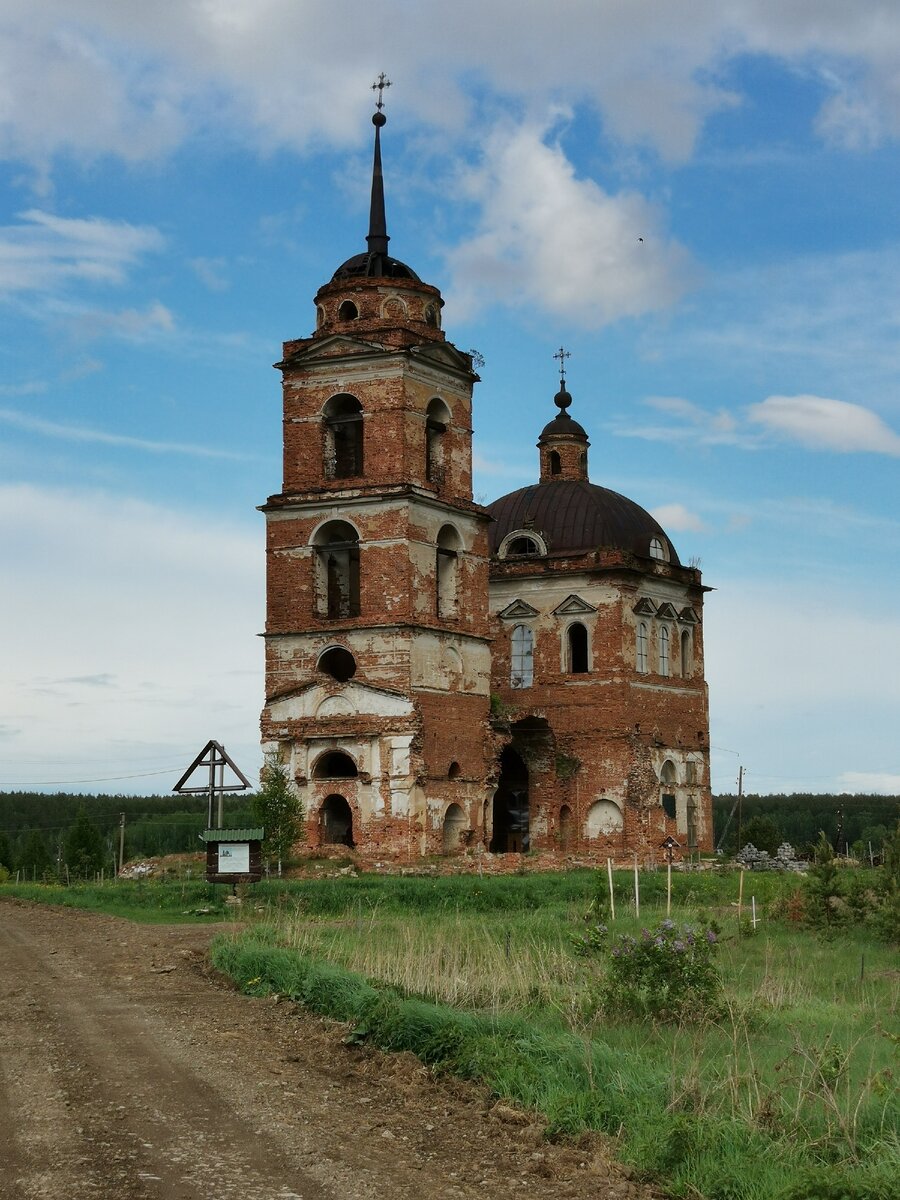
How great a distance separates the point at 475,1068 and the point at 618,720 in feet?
117

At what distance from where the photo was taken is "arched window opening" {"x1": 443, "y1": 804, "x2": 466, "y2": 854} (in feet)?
137

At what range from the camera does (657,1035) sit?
45.0 feet

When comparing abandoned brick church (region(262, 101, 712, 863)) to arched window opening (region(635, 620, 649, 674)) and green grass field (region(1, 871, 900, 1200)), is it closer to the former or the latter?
arched window opening (region(635, 620, 649, 674))

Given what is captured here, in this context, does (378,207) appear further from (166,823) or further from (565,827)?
(166,823)

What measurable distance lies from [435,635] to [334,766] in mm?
4421

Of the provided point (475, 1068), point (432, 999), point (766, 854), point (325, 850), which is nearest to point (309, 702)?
point (325, 850)

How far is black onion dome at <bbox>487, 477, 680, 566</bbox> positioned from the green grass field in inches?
997

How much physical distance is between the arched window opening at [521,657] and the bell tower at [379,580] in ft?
19.3

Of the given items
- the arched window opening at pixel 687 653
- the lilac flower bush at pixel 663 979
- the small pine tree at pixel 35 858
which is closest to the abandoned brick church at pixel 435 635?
the arched window opening at pixel 687 653

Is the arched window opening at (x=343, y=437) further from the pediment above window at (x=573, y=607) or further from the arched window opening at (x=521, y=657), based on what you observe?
the arched window opening at (x=521, y=657)

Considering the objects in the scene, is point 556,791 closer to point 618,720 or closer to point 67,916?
point 618,720

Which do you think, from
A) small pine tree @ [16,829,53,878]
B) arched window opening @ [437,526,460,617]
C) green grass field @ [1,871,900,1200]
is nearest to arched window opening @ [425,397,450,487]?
arched window opening @ [437,526,460,617]

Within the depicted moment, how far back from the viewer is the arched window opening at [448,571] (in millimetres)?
43562

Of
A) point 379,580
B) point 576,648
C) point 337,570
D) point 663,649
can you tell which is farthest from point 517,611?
point 379,580
